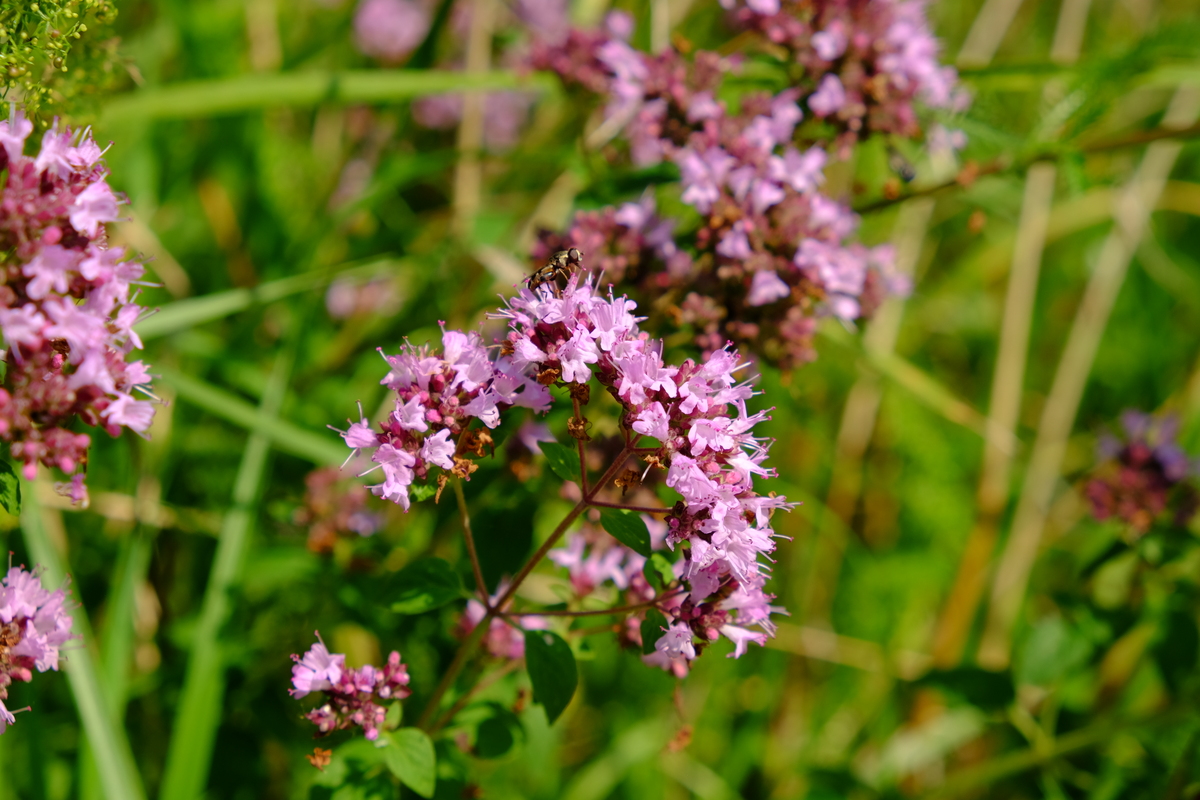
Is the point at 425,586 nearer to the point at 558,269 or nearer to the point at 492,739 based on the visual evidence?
the point at 492,739

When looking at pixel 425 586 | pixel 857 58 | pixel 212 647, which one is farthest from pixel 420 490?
pixel 857 58

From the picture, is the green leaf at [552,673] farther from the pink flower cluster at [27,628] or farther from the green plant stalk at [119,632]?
the green plant stalk at [119,632]

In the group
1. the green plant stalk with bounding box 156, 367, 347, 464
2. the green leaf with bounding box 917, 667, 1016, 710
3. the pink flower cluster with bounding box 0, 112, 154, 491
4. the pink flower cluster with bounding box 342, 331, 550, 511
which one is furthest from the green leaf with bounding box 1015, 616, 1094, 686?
the pink flower cluster with bounding box 0, 112, 154, 491

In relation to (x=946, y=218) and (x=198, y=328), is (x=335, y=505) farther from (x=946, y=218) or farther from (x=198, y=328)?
(x=946, y=218)

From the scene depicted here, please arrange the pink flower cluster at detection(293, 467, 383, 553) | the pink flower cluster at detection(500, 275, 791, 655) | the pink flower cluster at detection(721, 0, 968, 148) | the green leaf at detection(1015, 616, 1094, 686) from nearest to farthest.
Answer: the pink flower cluster at detection(500, 275, 791, 655), the pink flower cluster at detection(721, 0, 968, 148), the pink flower cluster at detection(293, 467, 383, 553), the green leaf at detection(1015, 616, 1094, 686)

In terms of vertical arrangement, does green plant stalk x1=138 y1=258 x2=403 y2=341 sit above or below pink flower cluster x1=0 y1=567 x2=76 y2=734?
above

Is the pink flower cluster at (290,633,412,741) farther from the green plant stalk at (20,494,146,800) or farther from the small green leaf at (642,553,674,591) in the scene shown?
the green plant stalk at (20,494,146,800)

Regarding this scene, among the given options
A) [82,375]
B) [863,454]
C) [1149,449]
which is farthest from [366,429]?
[863,454]
